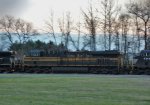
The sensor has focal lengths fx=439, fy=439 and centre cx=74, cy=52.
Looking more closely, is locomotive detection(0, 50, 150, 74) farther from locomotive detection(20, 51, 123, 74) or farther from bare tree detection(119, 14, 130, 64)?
bare tree detection(119, 14, 130, 64)

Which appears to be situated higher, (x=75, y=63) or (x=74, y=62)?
(x=74, y=62)

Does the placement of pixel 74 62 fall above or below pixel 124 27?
below

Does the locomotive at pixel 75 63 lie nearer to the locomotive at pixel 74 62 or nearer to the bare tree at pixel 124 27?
the locomotive at pixel 74 62

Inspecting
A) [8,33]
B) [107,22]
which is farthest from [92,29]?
[8,33]

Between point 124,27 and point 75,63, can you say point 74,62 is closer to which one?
point 75,63

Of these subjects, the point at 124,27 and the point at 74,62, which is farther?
the point at 124,27

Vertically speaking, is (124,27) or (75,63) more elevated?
(124,27)

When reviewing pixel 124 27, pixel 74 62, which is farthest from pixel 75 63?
pixel 124 27

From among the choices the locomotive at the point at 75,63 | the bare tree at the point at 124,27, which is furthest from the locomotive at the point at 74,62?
the bare tree at the point at 124,27

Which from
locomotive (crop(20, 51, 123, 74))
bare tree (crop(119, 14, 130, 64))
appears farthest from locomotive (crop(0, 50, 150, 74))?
bare tree (crop(119, 14, 130, 64))

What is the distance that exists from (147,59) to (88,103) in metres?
37.1

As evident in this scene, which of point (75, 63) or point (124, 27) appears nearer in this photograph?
point (75, 63)

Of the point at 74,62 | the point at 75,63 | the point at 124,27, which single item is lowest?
the point at 75,63

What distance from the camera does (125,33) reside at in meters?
77.5
